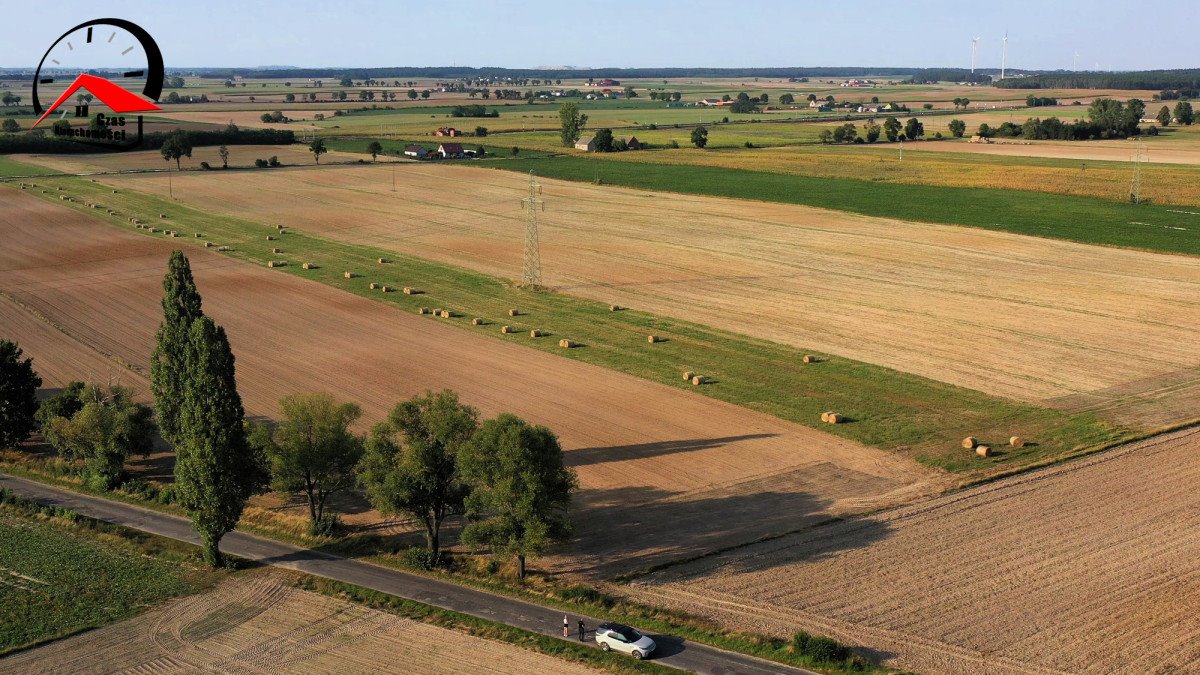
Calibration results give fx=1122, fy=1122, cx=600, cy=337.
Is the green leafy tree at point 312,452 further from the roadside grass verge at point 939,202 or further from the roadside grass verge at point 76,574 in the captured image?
the roadside grass verge at point 939,202

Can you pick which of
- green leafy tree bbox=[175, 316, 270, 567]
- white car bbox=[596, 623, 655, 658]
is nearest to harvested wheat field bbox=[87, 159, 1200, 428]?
white car bbox=[596, 623, 655, 658]

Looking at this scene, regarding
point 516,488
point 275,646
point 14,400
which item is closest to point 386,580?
point 275,646

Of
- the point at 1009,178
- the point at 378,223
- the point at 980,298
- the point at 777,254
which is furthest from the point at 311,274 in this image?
the point at 1009,178

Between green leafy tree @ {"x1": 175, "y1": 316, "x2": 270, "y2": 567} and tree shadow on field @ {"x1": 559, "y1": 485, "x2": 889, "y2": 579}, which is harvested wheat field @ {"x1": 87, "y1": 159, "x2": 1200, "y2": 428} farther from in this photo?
green leafy tree @ {"x1": 175, "y1": 316, "x2": 270, "y2": 567}

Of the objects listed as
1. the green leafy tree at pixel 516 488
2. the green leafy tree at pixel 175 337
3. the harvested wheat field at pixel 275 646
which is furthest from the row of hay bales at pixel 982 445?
the green leafy tree at pixel 175 337

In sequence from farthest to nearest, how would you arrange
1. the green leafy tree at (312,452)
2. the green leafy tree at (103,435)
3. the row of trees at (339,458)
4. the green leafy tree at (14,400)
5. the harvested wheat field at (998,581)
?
the green leafy tree at (14,400) → the green leafy tree at (103,435) → the green leafy tree at (312,452) → the row of trees at (339,458) → the harvested wheat field at (998,581)

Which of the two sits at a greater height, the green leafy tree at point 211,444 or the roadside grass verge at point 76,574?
the green leafy tree at point 211,444

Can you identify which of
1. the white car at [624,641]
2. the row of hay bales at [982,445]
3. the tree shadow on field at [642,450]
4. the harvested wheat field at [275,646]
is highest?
the row of hay bales at [982,445]
